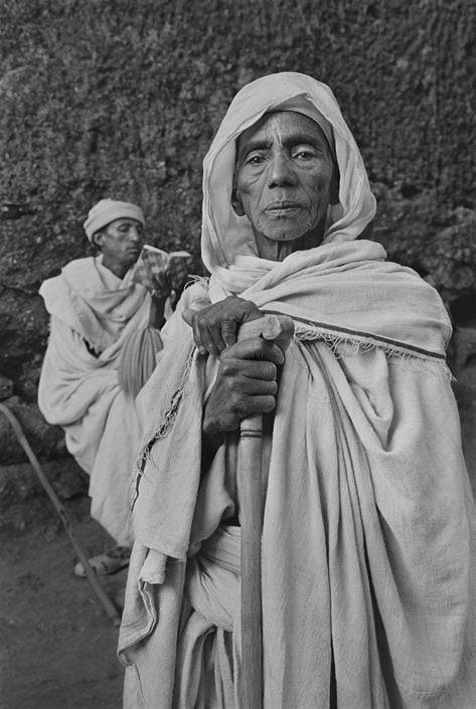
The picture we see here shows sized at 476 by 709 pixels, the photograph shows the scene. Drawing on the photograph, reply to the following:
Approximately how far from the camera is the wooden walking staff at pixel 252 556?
156 cm

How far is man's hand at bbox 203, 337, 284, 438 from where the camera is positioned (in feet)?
5.24

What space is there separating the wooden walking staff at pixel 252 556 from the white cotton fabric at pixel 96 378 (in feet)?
8.96

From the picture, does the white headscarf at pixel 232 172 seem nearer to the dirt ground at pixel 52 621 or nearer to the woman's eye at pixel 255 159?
the woman's eye at pixel 255 159

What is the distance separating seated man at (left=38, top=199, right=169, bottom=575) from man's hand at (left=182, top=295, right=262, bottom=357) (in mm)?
2695

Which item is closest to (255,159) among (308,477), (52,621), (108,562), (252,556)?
(308,477)

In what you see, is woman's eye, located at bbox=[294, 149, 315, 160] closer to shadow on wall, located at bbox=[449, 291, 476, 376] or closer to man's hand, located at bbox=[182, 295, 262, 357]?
man's hand, located at bbox=[182, 295, 262, 357]

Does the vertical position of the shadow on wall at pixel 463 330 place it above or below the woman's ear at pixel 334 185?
below

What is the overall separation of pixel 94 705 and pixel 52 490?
1538 millimetres

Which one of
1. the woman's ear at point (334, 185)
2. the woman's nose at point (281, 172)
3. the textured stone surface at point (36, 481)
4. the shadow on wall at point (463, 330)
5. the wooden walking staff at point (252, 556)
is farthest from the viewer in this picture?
the shadow on wall at point (463, 330)

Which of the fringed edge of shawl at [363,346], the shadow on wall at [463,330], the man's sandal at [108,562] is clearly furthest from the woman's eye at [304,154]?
the shadow on wall at [463,330]

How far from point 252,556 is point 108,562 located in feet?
10.5

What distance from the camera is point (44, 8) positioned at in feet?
16.5

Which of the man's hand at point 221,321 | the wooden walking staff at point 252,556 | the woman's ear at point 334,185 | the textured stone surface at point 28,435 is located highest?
the woman's ear at point 334,185

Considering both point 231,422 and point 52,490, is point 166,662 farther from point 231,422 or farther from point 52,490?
point 52,490
